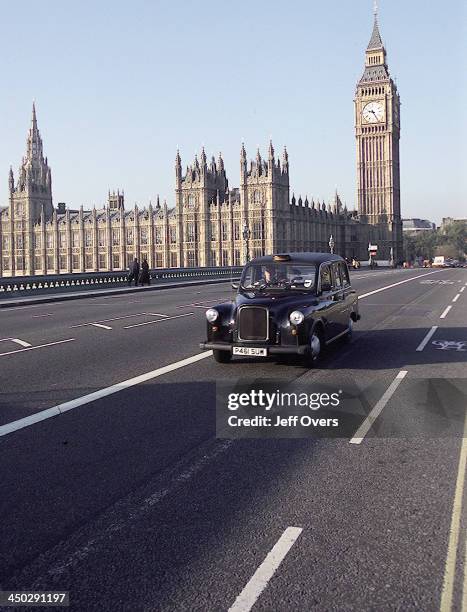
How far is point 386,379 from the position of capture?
945cm

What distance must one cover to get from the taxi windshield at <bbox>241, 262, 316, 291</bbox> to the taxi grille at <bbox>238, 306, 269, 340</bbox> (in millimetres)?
1357

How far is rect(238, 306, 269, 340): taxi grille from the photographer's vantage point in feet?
32.2

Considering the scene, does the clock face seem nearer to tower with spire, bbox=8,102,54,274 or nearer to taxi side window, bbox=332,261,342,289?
tower with spire, bbox=8,102,54,274

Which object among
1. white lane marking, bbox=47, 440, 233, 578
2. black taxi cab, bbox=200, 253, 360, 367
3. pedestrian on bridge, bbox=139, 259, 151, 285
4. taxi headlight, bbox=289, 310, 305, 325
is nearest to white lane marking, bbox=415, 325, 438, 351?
black taxi cab, bbox=200, 253, 360, 367

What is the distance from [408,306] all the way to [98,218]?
3774 inches

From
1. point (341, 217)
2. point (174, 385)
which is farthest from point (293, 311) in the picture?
point (341, 217)

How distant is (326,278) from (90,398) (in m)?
5.20

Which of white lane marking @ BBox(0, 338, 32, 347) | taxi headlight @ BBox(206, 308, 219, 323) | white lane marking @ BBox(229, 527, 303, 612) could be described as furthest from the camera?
white lane marking @ BBox(0, 338, 32, 347)

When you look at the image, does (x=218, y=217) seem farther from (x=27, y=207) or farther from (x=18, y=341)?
(x=18, y=341)

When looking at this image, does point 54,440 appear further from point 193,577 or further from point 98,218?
point 98,218

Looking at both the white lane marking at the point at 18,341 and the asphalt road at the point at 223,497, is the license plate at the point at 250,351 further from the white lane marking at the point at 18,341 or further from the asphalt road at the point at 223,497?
the white lane marking at the point at 18,341

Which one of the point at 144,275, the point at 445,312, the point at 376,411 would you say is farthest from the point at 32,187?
the point at 376,411

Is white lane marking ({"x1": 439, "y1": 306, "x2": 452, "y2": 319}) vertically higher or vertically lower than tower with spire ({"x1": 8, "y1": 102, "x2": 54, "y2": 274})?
lower

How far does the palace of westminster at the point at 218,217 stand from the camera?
9869 centimetres
